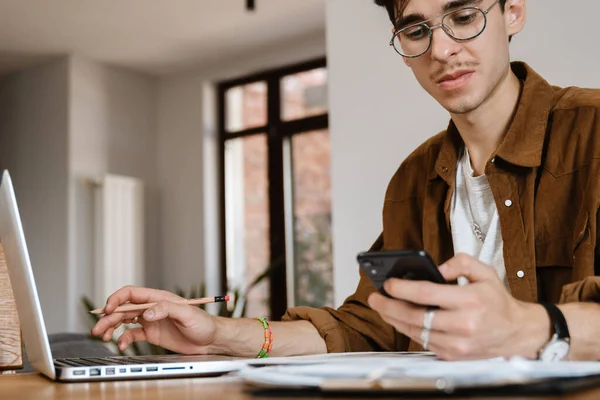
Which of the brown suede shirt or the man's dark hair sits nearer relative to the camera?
the brown suede shirt

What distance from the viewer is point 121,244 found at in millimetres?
5621

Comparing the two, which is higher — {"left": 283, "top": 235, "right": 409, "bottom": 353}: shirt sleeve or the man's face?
the man's face

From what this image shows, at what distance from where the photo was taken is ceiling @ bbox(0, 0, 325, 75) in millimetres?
4816

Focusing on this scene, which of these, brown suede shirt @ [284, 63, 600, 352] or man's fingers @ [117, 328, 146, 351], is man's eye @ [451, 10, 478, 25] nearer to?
brown suede shirt @ [284, 63, 600, 352]

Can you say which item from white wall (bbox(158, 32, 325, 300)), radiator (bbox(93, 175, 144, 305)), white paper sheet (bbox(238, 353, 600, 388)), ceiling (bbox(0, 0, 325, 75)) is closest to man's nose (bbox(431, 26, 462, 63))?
white paper sheet (bbox(238, 353, 600, 388))

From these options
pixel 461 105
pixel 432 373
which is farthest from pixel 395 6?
pixel 432 373

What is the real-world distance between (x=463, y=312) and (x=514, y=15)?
0.92m

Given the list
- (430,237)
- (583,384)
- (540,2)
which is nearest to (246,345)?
(430,237)

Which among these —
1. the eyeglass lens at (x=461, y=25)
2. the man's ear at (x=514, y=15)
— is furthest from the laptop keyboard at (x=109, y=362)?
the man's ear at (x=514, y=15)

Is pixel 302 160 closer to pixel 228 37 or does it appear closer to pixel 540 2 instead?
pixel 228 37

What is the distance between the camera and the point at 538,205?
1221 millimetres

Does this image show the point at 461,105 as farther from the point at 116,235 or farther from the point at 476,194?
the point at 116,235

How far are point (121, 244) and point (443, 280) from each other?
17.1ft

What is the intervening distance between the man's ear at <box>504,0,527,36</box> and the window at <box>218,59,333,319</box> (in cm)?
387
